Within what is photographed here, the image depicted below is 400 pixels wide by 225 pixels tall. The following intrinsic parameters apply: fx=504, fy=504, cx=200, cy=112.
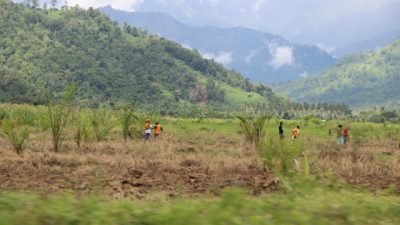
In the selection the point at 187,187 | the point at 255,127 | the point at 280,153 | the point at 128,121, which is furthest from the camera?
the point at 128,121

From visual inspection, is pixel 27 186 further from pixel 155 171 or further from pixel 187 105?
pixel 187 105

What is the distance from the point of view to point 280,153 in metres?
13.4

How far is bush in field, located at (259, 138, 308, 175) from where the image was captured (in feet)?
43.3

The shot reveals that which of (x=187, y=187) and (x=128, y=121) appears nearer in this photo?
(x=187, y=187)

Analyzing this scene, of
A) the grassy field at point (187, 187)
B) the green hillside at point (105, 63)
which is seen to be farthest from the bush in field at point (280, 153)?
the green hillside at point (105, 63)

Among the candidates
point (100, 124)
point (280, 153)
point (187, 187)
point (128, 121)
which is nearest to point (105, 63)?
point (100, 124)

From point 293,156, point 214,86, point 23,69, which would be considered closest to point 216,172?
point 293,156

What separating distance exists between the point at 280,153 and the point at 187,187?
9.97 ft

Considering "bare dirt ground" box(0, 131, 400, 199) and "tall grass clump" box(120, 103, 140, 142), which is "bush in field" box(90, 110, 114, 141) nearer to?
"tall grass clump" box(120, 103, 140, 142)

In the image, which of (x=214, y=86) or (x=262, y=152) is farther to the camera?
(x=214, y=86)

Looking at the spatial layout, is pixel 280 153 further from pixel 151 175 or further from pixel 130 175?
pixel 130 175

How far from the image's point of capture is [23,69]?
115250mm

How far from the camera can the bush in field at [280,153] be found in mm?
13198

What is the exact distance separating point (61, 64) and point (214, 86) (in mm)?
50318
